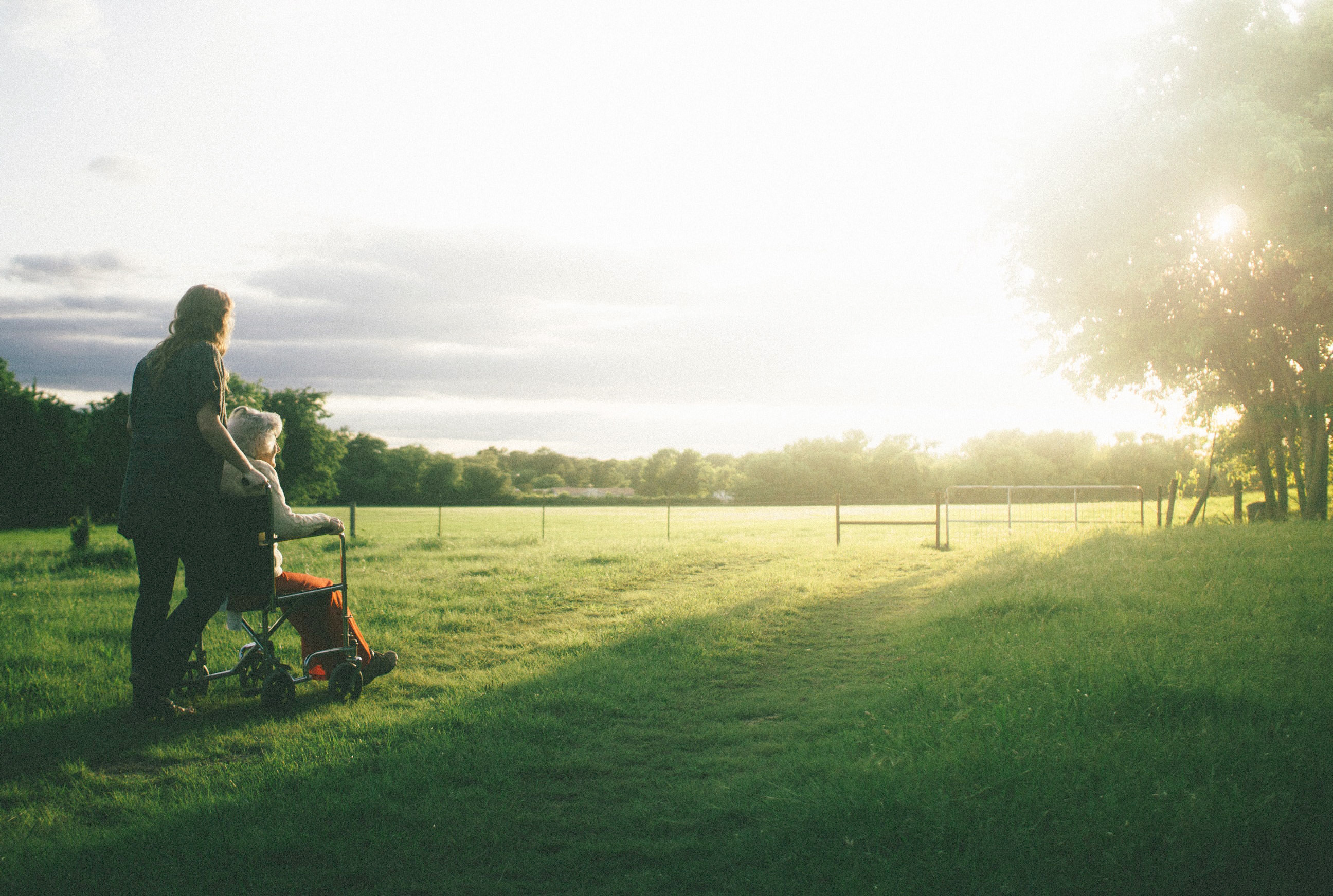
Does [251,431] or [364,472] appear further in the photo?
[364,472]

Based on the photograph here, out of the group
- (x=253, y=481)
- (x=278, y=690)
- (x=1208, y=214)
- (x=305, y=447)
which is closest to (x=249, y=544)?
(x=253, y=481)

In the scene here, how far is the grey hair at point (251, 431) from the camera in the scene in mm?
A: 4820

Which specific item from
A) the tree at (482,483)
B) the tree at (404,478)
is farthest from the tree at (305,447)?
the tree at (482,483)

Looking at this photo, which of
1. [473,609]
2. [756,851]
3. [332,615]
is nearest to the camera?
[756,851]

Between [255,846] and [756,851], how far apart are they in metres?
2.09

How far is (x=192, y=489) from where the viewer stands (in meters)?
4.34

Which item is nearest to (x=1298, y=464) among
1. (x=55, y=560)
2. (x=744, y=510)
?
(x=55, y=560)

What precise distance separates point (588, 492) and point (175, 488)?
2767 inches

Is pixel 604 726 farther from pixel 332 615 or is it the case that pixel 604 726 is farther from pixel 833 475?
pixel 833 475

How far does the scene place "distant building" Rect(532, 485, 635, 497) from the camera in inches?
2724

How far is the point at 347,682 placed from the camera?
5.05 metres

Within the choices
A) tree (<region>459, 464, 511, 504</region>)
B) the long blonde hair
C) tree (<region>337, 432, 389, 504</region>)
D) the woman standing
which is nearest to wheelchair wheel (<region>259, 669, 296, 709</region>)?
the woman standing

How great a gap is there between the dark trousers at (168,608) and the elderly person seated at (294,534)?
14.2 inches

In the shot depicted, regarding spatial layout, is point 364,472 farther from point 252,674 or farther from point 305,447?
point 252,674
